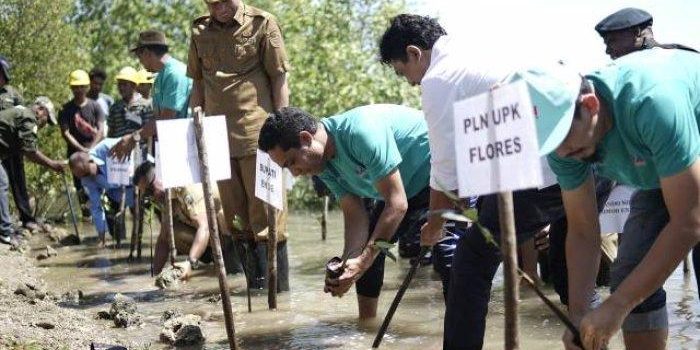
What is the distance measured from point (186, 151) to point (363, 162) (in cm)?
115

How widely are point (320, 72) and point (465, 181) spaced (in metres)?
12.2

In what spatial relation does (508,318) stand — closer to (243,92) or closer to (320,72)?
(243,92)

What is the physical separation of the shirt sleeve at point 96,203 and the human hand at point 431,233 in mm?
7390

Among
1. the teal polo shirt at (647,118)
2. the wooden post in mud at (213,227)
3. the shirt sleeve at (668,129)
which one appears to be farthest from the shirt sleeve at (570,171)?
the wooden post in mud at (213,227)

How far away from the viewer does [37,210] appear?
14055 mm

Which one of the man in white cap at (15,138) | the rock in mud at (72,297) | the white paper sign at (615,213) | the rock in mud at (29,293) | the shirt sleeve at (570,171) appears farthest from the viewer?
the man in white cap at (15,138)

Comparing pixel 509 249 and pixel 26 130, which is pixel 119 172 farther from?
pixel 509 249

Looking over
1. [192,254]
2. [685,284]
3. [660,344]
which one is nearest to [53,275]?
[192,254]

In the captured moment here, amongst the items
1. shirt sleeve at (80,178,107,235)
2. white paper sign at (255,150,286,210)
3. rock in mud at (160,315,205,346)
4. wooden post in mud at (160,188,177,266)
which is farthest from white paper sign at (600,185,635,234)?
shirt sleeve at (80,178,107,235)

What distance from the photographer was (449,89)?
453 centimetres

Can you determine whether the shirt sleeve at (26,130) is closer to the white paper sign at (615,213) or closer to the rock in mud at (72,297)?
the rock in mud at (72,297)

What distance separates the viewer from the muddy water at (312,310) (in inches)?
225

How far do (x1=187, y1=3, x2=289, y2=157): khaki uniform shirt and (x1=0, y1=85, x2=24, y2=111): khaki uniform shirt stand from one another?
181 inches

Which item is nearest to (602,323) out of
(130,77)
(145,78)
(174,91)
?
(174,91)
